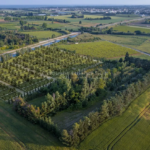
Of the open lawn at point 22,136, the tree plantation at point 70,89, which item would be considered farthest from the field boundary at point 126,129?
the open lawn at point 22,136

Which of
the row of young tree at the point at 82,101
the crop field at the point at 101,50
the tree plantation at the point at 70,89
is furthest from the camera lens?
the crop field at the point at 101,50

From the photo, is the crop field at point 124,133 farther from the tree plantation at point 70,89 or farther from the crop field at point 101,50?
the crop field at point 101,50

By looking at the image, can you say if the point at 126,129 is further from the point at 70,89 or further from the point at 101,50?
the point at 101,50

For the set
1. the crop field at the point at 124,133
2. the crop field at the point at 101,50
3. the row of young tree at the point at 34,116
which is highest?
the crop field at the point at 101,50

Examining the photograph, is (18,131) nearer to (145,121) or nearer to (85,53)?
(145,121)

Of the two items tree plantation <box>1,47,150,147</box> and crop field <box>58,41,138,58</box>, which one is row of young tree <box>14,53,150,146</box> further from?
crop field <box>58,41,138,58</box>

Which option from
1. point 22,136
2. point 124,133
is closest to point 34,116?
point 22,136

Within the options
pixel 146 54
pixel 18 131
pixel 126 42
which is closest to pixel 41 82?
pixel 18 131

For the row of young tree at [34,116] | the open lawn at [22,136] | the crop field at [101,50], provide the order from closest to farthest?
the open lawn at [22,136]
the row of young tree at [34,116]
the crop field at [101,50]
